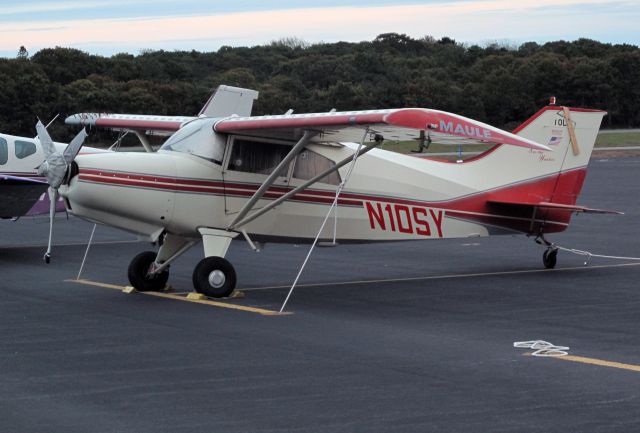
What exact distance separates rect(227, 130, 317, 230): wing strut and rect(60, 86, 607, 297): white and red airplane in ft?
0.06

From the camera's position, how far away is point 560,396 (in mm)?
8492

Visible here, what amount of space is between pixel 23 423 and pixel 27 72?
1979 inches

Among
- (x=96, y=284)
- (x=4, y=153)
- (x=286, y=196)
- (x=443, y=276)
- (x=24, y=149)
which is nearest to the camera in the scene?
(x=286, y=196)

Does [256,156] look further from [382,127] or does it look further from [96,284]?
[96,284]

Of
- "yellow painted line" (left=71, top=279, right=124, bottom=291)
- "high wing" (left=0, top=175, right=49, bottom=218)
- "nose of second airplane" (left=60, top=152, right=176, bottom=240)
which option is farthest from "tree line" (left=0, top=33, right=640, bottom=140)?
"nose of second airplane" (left=60, top=152, right=176, bottom=240)

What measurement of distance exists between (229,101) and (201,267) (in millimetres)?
8821

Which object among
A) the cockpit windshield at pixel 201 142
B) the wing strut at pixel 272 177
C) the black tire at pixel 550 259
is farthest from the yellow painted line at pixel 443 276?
the cockpit windshield at pixel 201 142

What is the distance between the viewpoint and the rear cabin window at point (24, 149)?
21078mm

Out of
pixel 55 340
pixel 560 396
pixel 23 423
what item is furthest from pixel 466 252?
pixel 23 423

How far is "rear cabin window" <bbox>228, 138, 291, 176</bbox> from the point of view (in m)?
14.7

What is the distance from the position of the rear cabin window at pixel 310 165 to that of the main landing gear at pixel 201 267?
1184mm

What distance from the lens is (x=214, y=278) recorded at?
1412cm

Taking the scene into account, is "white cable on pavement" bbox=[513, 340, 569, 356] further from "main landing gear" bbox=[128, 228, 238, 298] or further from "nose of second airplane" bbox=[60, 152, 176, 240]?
"nose of second airplane" bbox=[60, 152, 176, 240]

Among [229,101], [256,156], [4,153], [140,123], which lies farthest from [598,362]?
[4,153]
